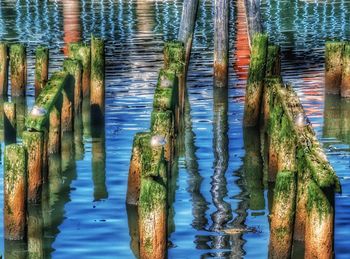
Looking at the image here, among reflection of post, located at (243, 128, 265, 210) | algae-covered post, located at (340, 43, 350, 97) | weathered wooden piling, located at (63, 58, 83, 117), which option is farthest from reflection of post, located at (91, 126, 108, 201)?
algae-covered post, located at (340, 43, 350, 97)

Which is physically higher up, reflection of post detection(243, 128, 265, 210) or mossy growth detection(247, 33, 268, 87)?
mossy growth detection(247, 33, 268, 87)

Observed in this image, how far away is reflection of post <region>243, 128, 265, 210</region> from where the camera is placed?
53.7 feet

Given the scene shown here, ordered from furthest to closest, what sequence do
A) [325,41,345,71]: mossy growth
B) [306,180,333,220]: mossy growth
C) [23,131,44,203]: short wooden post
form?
[325,41,345,71]: mossy growth → [23,131,44,203]: short wooden post → [306,180,333,220]: mossy growth

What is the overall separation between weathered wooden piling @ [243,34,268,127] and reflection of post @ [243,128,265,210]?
21cm

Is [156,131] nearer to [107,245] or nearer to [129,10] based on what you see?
[107,245]

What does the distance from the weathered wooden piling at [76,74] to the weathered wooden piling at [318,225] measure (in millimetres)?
7752

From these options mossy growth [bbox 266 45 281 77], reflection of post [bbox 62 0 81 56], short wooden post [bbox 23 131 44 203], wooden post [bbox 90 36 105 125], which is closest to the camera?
short wooden post [bbox 23 131 44 203]

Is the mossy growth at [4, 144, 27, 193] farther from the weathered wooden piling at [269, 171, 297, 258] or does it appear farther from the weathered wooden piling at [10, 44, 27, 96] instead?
the weathered wooden piling at [10, 44, 27, 96]

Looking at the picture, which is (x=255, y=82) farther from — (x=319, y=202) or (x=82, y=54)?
(x=319, y=202)

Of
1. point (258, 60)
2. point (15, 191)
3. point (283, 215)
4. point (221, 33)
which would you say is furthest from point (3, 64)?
point (283, 215)

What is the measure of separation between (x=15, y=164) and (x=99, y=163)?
4.76 m

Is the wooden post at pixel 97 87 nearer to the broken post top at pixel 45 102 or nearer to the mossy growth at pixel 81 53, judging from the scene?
the mossy growth at pixel 81 53

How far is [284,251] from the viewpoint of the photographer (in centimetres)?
1329

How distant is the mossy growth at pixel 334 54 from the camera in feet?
74.6
